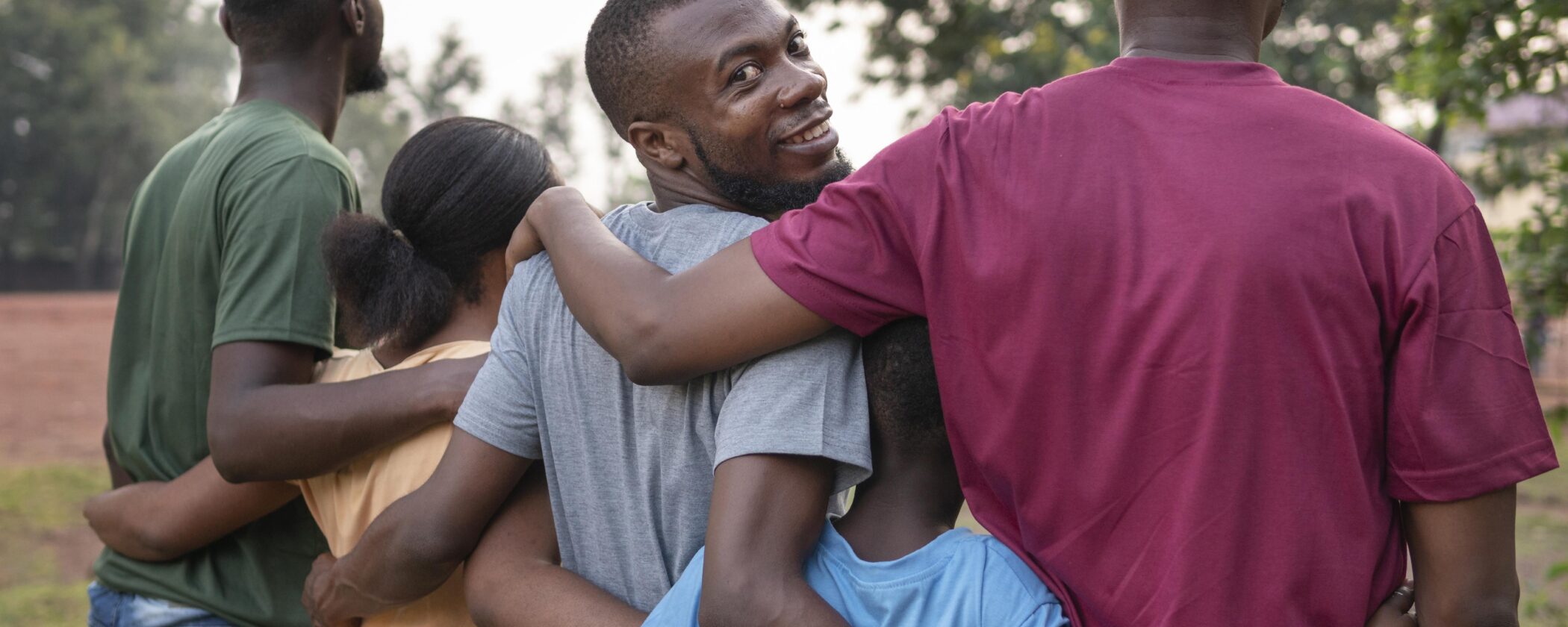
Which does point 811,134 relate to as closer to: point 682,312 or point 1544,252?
point 682,312

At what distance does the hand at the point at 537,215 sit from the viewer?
207 cm

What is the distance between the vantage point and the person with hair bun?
7.97ft

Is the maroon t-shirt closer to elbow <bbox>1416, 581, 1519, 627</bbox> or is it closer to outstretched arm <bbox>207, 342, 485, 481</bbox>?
elbow <bbox>1416, 581, 1519, 627</bbox>

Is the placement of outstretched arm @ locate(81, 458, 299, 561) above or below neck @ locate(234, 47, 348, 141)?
below

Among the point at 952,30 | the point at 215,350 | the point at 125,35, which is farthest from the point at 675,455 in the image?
the point at 125,35

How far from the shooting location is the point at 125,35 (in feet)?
154

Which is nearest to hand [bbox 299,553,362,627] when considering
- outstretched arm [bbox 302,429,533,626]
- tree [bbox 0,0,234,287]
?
outstretched arm [bbox 302,429,533,626]

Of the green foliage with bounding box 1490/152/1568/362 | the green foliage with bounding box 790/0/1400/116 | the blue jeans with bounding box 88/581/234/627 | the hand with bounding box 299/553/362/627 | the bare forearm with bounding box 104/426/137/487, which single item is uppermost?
the hand with bounding box 299/553/362/627

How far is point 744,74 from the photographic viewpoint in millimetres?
2090

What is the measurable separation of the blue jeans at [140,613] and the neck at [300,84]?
1.08 metres

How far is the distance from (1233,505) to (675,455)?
2.54ft

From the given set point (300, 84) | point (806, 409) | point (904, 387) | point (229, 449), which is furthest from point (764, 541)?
point (300, 84)

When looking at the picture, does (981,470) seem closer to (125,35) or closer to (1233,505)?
(1233,505)

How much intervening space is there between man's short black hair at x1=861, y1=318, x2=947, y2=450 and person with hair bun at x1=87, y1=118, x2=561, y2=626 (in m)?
0.95
